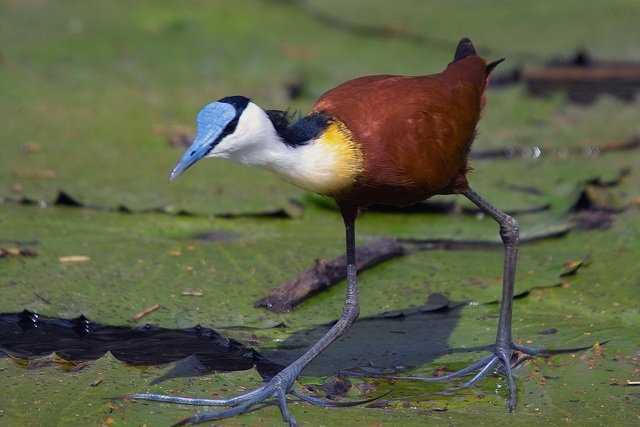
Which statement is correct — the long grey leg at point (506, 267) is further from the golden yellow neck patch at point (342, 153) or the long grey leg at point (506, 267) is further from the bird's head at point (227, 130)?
the bird's head at point (227, 130)

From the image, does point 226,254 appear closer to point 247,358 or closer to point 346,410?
point 247,358

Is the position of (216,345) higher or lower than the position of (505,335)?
lower

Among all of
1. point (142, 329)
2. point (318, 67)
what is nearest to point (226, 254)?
point (142, 329)

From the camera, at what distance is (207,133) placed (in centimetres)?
337

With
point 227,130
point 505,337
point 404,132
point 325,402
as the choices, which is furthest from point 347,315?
point 227,130

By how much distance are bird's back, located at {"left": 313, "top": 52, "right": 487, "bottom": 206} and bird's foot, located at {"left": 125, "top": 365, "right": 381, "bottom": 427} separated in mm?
587

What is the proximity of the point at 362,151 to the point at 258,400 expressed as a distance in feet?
2.60

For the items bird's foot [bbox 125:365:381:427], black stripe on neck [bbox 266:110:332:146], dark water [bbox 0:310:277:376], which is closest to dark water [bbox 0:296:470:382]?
dark water [bbox 0:310:277:376]

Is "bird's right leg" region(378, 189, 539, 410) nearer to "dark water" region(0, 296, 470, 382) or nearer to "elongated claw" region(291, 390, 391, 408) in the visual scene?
"dark water" region(0, 296, 470, 382)

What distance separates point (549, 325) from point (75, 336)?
5.42 ft

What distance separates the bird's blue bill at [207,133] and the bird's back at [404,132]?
418mm

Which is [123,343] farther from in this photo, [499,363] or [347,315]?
[499,363]

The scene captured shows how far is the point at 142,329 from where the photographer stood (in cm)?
420

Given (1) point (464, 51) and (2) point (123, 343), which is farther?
(1) point (464, 51)
